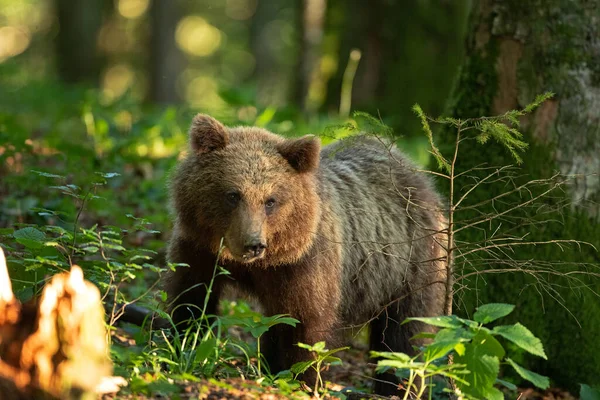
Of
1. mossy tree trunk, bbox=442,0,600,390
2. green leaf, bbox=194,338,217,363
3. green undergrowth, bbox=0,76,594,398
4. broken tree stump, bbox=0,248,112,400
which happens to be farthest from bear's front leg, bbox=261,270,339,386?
broken tree stump, bbox=0,248,112,400

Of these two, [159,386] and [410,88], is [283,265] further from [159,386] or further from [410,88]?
[410,88]

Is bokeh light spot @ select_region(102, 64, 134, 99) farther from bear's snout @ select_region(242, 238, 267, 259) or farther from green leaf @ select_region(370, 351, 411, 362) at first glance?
green leaf @ select_region(370, 351, 411, 362)

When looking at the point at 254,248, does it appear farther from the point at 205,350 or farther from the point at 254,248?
the point at 205,350

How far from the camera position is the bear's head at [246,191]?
5.41 meters

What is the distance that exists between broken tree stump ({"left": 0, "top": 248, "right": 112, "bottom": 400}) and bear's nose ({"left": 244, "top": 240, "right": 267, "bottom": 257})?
1.73m

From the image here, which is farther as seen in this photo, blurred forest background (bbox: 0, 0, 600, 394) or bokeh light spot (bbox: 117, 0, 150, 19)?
bokeh light spot (bbox: 117, 0, 150, 19)

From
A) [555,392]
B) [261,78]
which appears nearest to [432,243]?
[555,392]

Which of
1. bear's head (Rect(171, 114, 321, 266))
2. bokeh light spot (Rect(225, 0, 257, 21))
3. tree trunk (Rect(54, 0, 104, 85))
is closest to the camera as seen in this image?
bear's head (Rect(171, 114, 321, 266))

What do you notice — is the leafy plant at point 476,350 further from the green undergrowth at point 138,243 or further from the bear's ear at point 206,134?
the bear's ear at point 206,134

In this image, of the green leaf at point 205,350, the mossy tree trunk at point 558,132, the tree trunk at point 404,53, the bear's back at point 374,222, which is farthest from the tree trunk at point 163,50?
the green leaf at point 205,350

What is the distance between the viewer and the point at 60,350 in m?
3.38

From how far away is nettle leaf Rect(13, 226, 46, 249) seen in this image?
15.3 ft

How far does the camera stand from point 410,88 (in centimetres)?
1296

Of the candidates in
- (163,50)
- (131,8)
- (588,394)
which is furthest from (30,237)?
(131,8)
